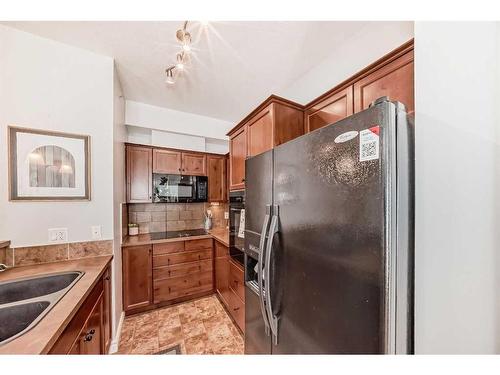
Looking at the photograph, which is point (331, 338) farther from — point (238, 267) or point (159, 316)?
point (159, 316)

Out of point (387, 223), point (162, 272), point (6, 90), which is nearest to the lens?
point (387, 223)

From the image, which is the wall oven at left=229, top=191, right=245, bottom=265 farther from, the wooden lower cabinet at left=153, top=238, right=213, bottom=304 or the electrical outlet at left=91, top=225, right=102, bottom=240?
the electrical outlet at left=91, top=225, right=102, bottom=240

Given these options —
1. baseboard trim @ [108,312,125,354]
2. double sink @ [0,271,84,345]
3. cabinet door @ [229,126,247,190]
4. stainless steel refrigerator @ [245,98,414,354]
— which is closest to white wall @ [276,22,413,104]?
cabinet door @ [229,126,247,190]

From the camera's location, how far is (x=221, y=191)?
121 inches

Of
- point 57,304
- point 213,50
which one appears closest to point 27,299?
point 57,304

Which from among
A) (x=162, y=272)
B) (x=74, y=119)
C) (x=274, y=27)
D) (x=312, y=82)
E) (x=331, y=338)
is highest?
(x=274, y=27)

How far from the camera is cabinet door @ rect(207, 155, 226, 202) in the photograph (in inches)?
117

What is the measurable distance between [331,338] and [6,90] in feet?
7.90

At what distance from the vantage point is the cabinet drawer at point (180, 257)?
7.49 ft

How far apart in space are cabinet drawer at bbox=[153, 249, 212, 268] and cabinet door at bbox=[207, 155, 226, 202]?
31.6 inches

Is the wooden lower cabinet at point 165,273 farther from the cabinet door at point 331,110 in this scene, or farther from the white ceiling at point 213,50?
the cabinet door at point 331,110

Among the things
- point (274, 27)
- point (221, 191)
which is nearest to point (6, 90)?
point (274, 27)

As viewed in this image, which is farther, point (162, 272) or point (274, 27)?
point (162, 272)

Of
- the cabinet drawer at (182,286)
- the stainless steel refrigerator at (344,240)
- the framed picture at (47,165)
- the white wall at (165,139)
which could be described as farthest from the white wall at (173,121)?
the stainless steel refrigerator at (344,240)
